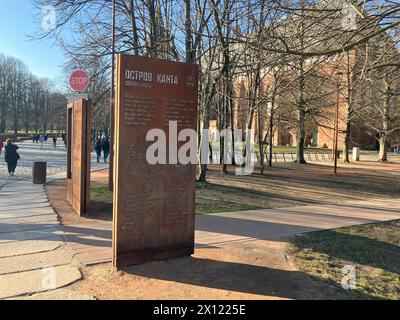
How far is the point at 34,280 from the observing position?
4.77m

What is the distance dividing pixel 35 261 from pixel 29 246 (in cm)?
84

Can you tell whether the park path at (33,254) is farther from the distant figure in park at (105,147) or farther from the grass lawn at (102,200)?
the distant figure in park at (105,147)

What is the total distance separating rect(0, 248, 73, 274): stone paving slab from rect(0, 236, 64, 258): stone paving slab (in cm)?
18

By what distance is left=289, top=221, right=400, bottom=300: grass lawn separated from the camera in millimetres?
4926

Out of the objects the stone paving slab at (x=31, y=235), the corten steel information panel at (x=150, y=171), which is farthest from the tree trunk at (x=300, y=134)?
the corten steel information panel at (x=150, y=171)

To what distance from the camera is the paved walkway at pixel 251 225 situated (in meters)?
6.44

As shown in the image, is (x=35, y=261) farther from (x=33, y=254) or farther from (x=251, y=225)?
(x=251, y=225)

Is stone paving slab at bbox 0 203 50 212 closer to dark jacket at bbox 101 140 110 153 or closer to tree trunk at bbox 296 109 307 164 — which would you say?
dark jacket at bbox 101 140 110 153

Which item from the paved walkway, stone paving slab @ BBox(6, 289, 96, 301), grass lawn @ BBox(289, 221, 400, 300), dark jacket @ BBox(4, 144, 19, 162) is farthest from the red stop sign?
stone paving slab @ BBox(6, 289, 96, 301)

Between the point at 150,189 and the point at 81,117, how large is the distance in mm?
4610

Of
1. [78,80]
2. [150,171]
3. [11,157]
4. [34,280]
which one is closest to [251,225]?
[150,171]

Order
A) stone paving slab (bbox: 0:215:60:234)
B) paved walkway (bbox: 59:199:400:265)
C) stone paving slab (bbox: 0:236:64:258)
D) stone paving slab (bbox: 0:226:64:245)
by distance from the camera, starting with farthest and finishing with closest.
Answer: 1. stone paving slab (bbox: 0:215:60:234)
2. stone paving slab (bbox: 0:226:64:245)
3. paved walkway (bbox: 59:199:400:265)
4. stone paving slab (bbox: 0:236:64:258)

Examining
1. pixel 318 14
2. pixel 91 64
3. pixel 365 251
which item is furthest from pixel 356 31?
pixel 91 64

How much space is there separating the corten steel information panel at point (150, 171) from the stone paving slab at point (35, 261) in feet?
3.13
